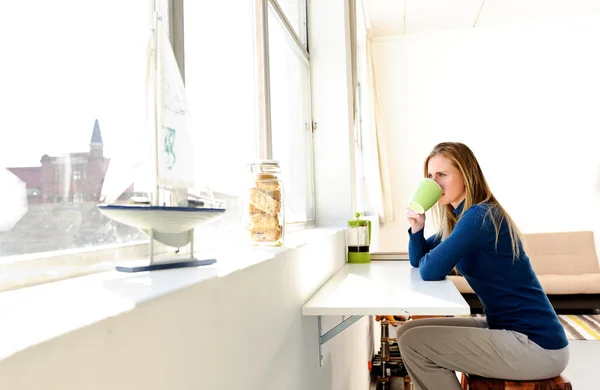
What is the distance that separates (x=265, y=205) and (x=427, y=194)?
89cm

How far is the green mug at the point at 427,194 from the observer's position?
196 centimetres

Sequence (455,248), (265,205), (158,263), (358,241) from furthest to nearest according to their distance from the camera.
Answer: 1. (358,241)
2. (455,248)
3. (265,205)
4. (158,263)

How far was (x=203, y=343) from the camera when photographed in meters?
0.68

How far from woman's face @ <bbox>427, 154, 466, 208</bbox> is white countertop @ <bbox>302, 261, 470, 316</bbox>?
0.35 meters

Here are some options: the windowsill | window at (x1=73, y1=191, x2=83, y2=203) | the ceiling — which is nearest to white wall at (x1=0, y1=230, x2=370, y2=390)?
the windowsill

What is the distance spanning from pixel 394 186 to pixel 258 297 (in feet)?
16.9

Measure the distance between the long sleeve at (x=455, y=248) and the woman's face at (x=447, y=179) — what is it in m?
0.25

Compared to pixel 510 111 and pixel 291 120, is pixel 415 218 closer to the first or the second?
pixel 291 120

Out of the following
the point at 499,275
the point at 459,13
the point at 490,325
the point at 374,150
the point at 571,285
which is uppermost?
the point at 459,13

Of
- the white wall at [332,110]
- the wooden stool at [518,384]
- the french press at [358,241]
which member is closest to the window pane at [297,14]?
the white wall at [332,110]

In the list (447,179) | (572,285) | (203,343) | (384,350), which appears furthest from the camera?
(572,285)

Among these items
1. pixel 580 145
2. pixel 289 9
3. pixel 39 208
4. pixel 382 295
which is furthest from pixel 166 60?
pixel 580 145

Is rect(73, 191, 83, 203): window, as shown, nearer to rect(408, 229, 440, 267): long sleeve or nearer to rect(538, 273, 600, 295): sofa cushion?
rect(408, 229, 440, 267): long sleeve

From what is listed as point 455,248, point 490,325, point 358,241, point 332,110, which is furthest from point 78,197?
point 332,110
